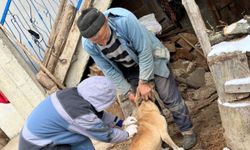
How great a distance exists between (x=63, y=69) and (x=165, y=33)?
8.28ft

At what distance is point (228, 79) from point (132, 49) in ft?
3.98

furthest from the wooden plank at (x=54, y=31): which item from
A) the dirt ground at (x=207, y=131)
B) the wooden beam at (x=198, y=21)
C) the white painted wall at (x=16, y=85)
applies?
the wooden beam at (x=198, y=21)

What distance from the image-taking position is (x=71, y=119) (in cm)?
436

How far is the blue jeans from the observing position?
5461 mm

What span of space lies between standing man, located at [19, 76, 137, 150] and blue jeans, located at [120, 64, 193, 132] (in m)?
0.99

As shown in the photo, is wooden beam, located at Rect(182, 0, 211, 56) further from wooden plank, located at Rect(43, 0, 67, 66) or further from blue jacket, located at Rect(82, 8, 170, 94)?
wooden plank, located at Rect(43, 0, 67, 66)

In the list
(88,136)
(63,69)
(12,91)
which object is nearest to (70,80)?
(63,69)

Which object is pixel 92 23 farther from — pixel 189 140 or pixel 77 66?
pixel 77 66

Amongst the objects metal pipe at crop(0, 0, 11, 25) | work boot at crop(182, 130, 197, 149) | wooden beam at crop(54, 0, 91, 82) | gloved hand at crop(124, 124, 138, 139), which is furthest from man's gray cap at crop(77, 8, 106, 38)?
metal pipe at crop(0, 0, 11, 25)

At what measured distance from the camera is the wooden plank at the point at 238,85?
4.43 m

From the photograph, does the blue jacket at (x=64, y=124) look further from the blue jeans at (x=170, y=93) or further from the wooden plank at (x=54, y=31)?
the wooden plank at (x=54, y=31)

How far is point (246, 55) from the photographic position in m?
4.32

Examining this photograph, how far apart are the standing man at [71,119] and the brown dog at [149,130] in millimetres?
451

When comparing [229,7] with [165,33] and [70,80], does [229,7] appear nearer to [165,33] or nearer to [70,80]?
[165,33]
